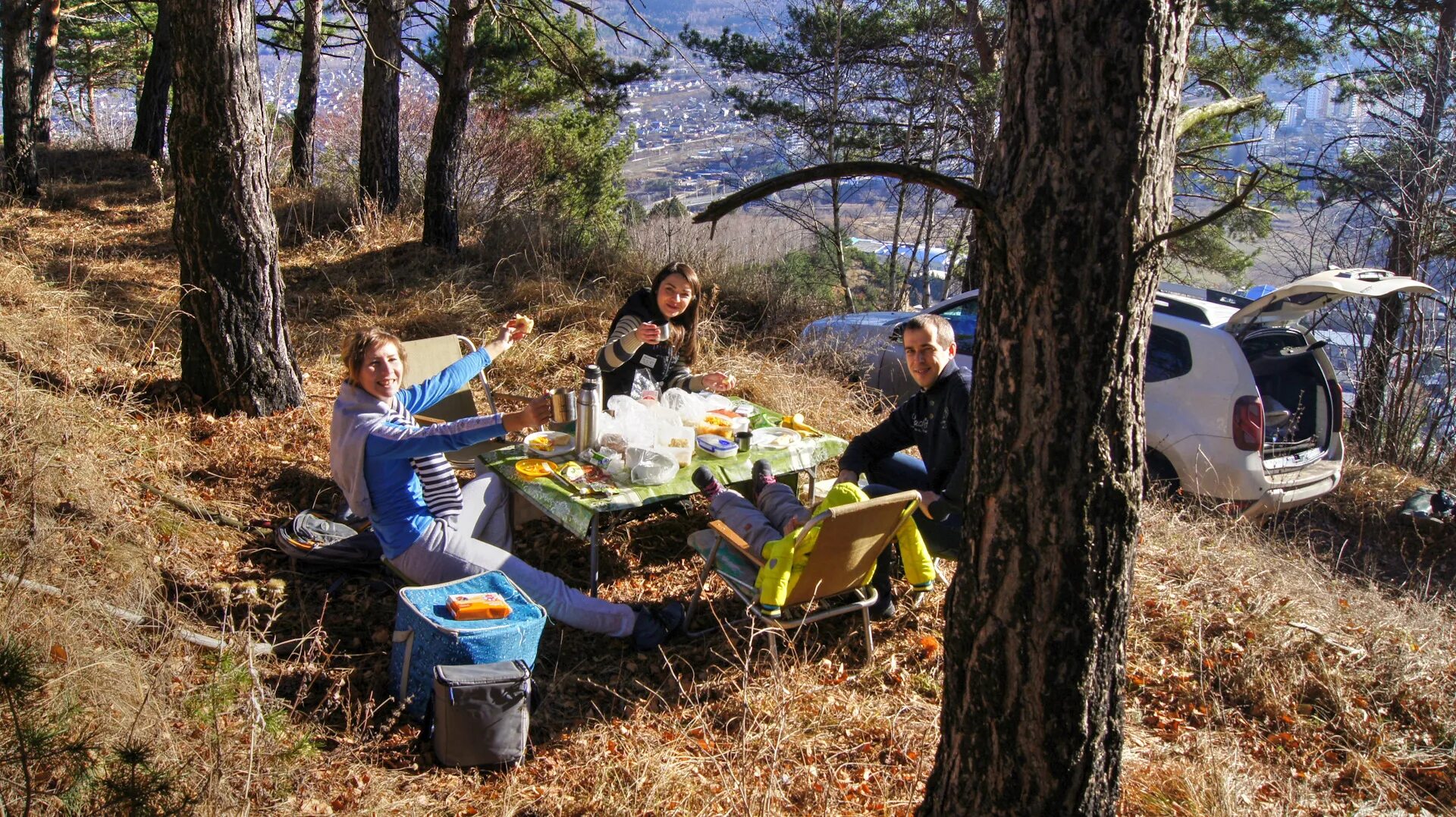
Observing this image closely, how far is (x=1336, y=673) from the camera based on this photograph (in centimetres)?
380

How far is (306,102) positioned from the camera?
1234 centimetres

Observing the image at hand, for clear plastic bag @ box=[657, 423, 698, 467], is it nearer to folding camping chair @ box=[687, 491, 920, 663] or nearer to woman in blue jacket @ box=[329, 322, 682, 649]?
folding camping chair @ box=[687, 491, 920, 663]

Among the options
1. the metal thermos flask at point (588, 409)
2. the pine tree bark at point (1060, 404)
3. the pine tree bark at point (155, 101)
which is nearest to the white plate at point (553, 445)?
the metal thermos flask at point (588, 409)

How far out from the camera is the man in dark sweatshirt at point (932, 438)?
4.12 m

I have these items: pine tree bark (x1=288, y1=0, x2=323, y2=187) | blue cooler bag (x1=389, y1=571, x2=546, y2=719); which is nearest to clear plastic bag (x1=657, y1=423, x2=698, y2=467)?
blue cooler bag (x1=389, y1=571, x2=546, y2=719)

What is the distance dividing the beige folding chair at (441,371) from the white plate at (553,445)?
64 cm

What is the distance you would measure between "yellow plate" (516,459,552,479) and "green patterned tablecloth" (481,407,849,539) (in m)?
0.02

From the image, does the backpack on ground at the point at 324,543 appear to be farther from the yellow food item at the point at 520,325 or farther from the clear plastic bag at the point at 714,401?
the clear plastic bag at the point at 714,401

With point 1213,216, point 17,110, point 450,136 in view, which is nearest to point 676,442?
point 1213,216

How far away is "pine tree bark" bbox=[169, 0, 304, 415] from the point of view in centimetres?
529

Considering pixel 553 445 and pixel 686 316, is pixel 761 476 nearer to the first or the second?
pixel 553 445

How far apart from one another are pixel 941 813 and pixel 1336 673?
2.41 metres

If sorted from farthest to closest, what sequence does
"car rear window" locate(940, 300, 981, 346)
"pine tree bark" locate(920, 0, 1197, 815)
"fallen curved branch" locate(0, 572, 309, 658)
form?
"car rear window" locate(940, 300, 981, 346)
"fallen curved branch" locate(0, 572, 309, 658)
"pine tree bark" locate(920, 0, 1197, 815)

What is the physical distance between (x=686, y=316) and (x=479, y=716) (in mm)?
2710
